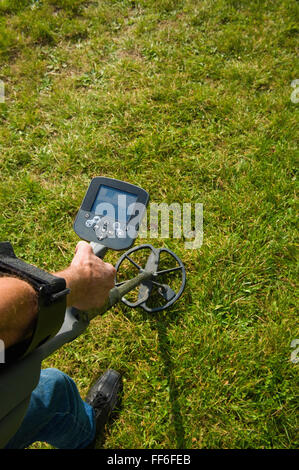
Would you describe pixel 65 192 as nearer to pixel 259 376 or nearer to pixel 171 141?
pixel 171 141

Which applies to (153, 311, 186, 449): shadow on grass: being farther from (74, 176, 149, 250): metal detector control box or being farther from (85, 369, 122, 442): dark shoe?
(74, 176, 149, 250): metal detector control box

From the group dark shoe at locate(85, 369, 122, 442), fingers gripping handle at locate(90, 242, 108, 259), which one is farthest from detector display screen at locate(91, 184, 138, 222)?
dark shoe at locate(85, 369, 122, 442)

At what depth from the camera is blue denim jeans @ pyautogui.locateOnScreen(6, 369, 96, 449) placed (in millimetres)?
1536

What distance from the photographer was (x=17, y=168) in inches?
127

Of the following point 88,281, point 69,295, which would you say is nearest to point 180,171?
point 88,281

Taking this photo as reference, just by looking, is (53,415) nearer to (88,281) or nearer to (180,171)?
(88,281)

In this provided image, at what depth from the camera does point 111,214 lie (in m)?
1.83

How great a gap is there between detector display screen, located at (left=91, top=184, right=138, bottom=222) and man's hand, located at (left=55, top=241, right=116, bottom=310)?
1.49 feet

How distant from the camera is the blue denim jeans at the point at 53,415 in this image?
1536 millimetres

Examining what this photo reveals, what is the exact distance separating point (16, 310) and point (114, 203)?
39.8 inches

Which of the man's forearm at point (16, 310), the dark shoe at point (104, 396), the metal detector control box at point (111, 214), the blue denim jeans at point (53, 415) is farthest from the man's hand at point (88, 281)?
the dark shoe at point (104, 396)

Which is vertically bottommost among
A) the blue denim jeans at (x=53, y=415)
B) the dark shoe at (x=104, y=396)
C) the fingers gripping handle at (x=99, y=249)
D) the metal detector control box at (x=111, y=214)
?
the dark shoe at (x=104, y=396)

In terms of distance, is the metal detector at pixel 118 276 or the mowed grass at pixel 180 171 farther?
the mowed grass at pixel 180 171

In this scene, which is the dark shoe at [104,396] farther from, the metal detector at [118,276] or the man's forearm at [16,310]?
the man's forearm at [16,310]
